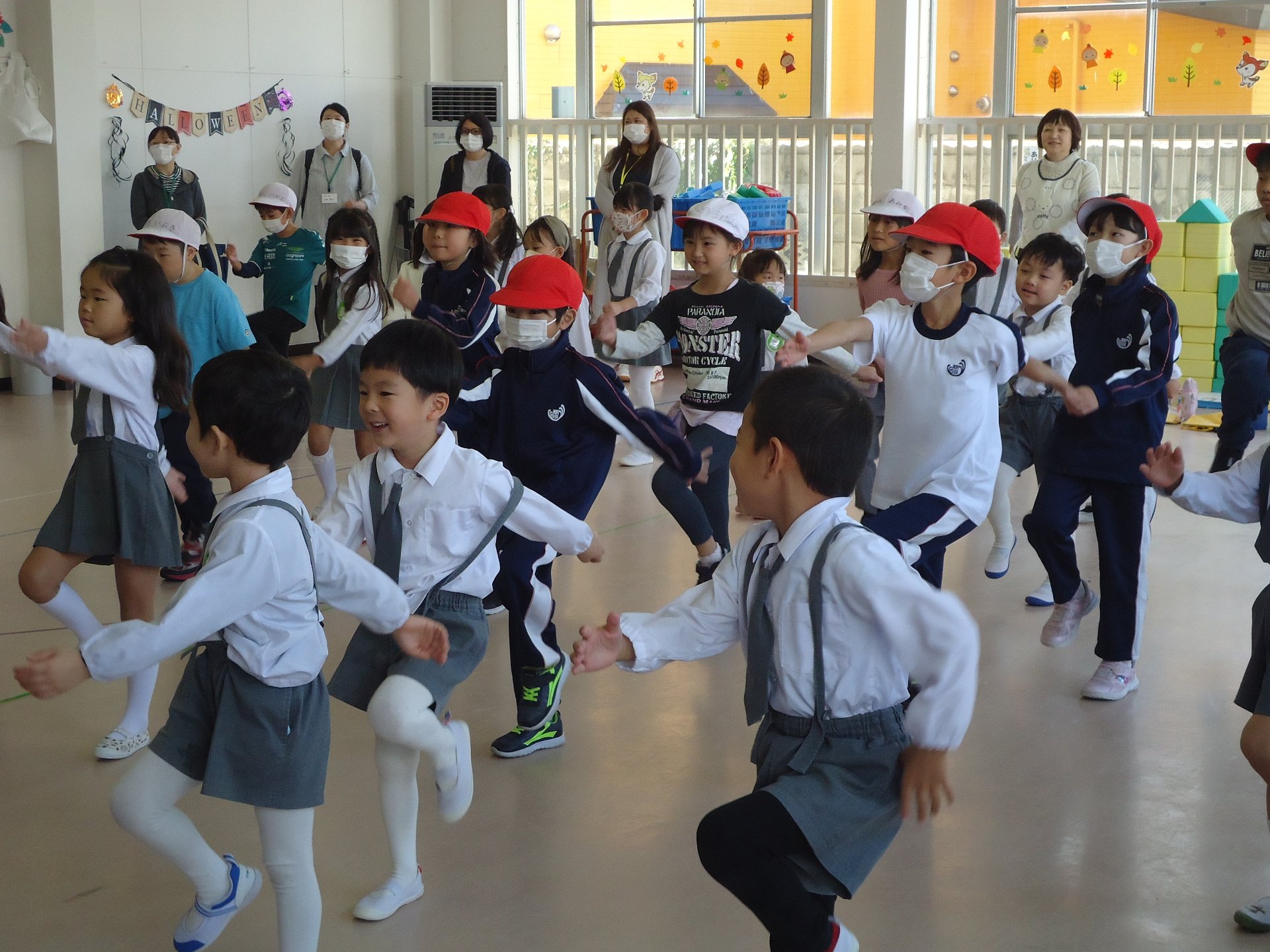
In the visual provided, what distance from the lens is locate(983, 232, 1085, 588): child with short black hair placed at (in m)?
3.69

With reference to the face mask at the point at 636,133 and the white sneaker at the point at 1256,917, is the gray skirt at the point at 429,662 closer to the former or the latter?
the white sneaker at the point at 1256,917

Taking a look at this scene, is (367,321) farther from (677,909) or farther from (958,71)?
(958,71)

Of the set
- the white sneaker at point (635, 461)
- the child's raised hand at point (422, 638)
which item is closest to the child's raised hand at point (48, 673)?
the child's raised hand at point (422, 638)

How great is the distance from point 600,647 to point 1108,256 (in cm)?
229

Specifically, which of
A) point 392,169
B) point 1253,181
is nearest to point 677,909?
point 1253,181

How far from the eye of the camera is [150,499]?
315 cm

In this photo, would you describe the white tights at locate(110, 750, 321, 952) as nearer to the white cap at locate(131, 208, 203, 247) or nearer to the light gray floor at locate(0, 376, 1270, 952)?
the light gray floor at locate(0, 376, 1270, 952)

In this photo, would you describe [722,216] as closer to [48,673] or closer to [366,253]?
[366,253]

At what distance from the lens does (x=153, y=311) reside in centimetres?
309

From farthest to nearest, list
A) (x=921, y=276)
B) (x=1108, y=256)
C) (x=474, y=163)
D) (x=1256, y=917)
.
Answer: (x=474, y=163) → (x=1108, y=256) → (x=921, y=276) → (x=1256, y=917)

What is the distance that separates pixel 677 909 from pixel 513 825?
483 millimetres

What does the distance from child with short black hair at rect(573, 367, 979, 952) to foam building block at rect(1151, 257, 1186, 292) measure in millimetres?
7102

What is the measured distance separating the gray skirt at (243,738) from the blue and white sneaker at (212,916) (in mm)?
278

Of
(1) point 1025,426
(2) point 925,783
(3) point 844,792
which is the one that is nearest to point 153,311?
(3) point 844,792
